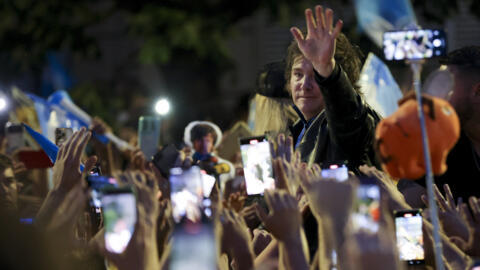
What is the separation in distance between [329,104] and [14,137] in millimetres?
3004

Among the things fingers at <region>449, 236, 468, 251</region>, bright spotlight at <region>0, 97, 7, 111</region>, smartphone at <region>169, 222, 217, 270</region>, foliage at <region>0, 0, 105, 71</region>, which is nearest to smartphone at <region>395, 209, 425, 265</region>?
fingers at <region>449, 236, 468, 251</region>

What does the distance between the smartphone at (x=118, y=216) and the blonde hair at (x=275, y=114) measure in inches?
97.4

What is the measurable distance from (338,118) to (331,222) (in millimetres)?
1247

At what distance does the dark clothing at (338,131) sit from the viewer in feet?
11.3

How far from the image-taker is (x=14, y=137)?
5852 mm

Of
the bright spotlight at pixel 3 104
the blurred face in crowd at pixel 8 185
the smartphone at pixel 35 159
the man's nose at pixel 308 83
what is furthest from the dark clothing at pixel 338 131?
the bright spotlight at pixel 3 104

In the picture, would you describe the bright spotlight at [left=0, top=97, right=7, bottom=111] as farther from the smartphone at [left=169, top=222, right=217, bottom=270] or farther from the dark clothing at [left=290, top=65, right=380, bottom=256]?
the smartphone at [left=169, top=222, right=217, bottom=270]

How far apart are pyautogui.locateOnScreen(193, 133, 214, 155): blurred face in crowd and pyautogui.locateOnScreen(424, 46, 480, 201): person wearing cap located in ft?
5.86

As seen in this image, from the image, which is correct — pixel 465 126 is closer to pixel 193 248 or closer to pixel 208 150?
pixel 208 150

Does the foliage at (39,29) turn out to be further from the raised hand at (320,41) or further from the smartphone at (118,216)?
the smartphone at (118,216)

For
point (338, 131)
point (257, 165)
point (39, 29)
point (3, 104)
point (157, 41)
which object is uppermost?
point (39, 29)

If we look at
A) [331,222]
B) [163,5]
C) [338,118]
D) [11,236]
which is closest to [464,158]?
[338,118]

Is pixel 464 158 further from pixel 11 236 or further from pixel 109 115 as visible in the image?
pixel 109 115

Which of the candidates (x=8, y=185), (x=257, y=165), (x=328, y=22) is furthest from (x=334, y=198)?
(x=8, y=185)
